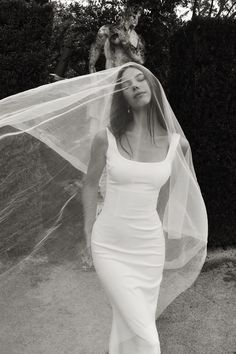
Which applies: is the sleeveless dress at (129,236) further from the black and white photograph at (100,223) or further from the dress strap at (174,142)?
the dress strap at (174,142)

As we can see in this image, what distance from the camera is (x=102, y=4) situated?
8.52m

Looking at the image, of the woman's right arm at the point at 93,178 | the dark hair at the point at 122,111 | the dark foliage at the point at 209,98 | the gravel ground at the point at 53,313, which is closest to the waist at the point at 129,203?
the woman's right arm at the point at 93,178

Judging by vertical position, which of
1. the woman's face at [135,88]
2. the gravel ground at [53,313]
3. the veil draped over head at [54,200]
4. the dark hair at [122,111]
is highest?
the woman's face at [135,88]

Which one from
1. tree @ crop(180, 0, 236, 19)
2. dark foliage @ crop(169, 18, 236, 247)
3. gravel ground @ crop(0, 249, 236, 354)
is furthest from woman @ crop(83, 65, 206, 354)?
tree @ crop(180, 0, 236, 19)

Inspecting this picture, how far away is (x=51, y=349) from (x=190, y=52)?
12.6 feet

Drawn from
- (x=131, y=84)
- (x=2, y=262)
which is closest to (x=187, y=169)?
(x=131, y=84)

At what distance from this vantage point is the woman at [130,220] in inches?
108

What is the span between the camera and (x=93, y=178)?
3.17 metres

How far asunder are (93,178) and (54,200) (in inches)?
13.4

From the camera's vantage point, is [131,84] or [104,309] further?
[104,309]

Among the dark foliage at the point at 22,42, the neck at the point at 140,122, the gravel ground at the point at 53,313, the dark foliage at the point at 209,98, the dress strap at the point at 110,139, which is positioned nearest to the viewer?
the dress strap at the point at 110,139

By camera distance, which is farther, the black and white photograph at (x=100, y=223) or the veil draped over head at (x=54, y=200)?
the veil draped over head at (x=54, y=200)

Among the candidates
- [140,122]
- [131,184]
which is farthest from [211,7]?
[131,184]

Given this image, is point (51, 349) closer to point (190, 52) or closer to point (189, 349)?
point (189, 349)
